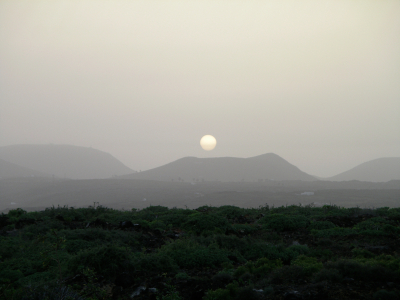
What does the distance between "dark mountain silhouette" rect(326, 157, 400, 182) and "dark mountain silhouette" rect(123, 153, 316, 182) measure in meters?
33.4

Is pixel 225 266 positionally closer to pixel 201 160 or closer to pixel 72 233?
pixel 72 233

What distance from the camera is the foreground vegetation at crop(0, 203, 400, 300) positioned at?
19.8 ft

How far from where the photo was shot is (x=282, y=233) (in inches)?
502

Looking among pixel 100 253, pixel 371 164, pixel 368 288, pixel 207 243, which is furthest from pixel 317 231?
pixel 371 164

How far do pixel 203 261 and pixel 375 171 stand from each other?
17909cm

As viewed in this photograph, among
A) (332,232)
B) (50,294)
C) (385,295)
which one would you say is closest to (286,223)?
(332,232)

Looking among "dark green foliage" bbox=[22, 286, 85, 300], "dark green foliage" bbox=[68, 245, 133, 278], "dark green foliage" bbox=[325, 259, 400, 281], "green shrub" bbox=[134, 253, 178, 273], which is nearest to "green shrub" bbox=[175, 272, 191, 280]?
"green shrub" bbox=[134, 253, 178, 273]

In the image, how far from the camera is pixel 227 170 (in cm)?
13625

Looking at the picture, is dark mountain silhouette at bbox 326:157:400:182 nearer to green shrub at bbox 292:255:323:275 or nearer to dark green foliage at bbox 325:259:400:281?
green shrub at bbox 292:255:323:275

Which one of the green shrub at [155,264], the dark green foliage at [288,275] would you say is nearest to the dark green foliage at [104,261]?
the green shrub at [155,264]

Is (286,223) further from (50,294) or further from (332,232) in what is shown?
(50,294)

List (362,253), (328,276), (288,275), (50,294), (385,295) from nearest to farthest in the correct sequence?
1. (385,295)
2. (50,294)
3. (328,276)
4. (288,275)
5. (362,253)

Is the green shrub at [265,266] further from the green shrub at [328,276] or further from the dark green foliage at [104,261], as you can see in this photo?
the dark green foliage at [104,261]

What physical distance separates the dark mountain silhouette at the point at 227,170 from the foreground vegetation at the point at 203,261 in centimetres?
11058
